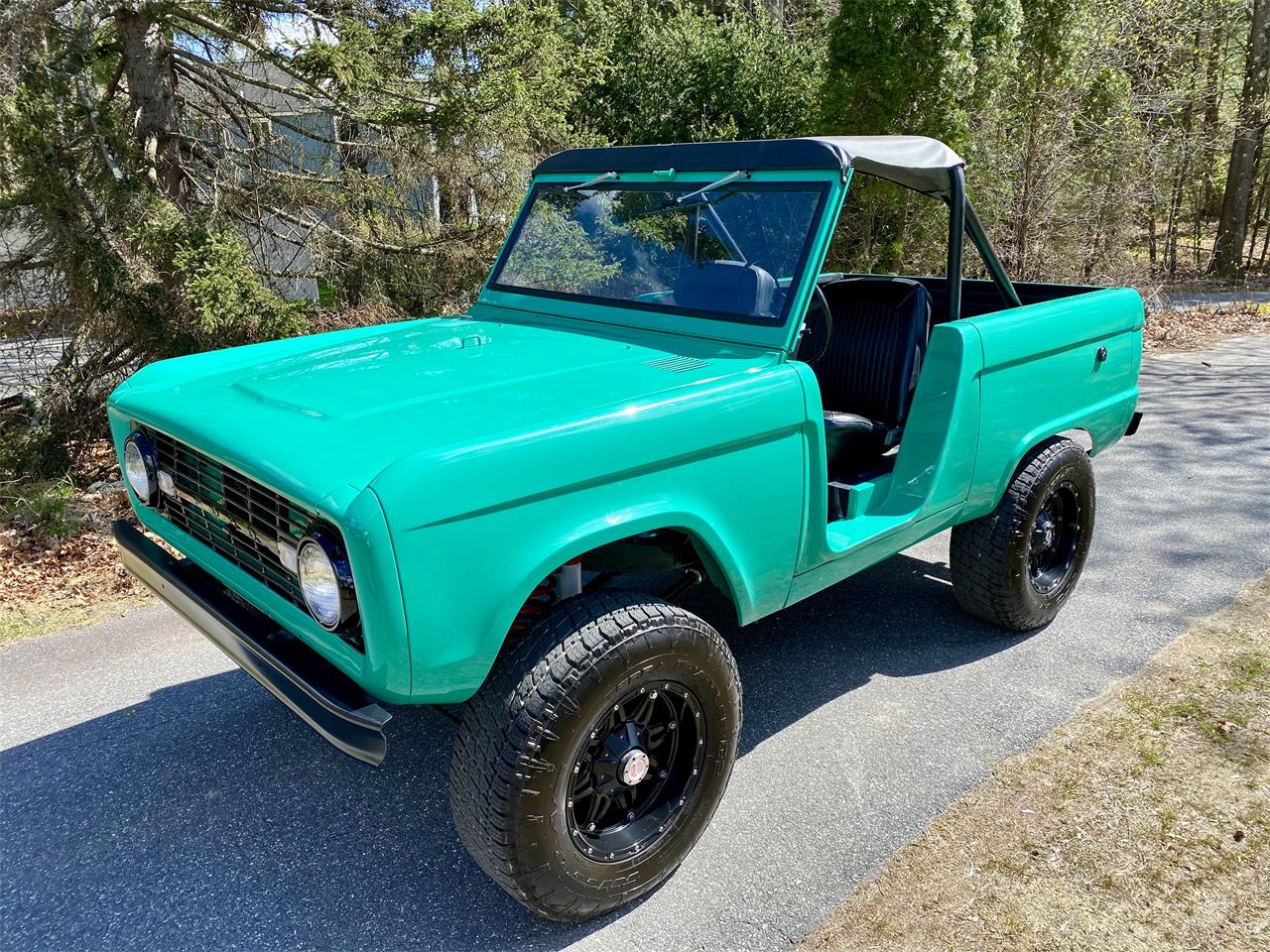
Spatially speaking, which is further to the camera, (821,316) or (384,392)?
(821,316)

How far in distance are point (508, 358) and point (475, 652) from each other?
46.2 inches

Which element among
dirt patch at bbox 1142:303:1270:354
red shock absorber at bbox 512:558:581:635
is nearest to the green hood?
red shock absorber at bbox 512:558:581:635

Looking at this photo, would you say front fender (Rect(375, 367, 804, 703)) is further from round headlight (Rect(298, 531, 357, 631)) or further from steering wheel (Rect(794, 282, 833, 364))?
steering wheel (Rect(794, 282, 833, 364))

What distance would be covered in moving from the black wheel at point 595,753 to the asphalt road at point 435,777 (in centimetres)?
20

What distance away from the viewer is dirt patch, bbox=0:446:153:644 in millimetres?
4418

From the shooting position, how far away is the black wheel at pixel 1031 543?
144 inches

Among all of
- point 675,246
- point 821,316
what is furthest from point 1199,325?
point 675,246

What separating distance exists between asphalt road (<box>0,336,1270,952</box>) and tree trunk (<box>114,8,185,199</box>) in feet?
12.0

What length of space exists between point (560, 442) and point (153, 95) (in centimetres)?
581

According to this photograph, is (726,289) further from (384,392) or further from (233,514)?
(233,514)

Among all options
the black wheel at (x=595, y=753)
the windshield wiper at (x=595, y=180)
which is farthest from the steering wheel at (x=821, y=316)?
the black wheel at (x=595, y=753)

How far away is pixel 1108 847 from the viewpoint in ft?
8.76

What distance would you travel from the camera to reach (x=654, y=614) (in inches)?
95.1

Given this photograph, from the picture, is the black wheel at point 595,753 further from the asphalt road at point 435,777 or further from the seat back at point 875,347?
the seat back at point 875,347
